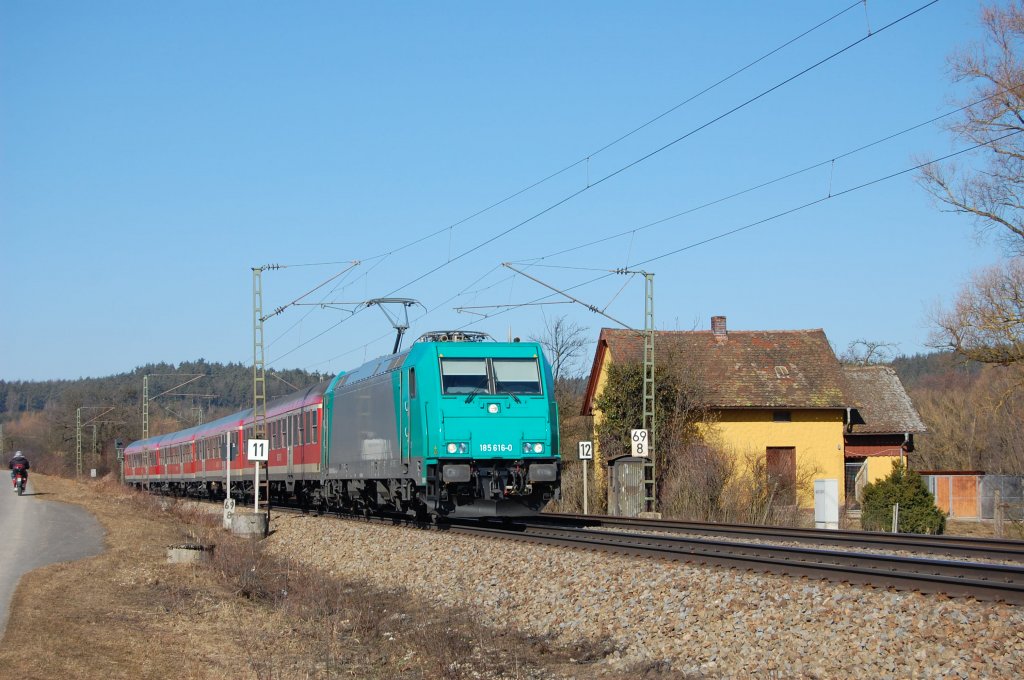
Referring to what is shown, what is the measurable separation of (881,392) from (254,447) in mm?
30197

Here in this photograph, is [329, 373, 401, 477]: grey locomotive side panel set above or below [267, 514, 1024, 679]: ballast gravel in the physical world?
above

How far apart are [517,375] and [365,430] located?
199 inches

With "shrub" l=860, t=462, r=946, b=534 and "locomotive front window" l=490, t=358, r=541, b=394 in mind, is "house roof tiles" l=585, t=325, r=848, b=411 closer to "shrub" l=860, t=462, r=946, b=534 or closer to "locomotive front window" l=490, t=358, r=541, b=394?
"shrub" l=860, t=462, r=946, b=534

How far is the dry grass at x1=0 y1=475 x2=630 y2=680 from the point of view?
10938 millimetres

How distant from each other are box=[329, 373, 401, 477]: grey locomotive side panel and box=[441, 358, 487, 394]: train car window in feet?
7.03

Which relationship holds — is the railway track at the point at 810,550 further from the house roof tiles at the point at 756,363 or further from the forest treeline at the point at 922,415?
the house roof tiles at the point at 756,363

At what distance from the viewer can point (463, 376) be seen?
21031 mm

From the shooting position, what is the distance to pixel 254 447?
29500 millimetres

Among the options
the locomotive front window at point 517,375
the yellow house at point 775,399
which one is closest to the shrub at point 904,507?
the locomotive front window at point 517,375

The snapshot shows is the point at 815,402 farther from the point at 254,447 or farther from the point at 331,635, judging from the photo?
the point at 331,635

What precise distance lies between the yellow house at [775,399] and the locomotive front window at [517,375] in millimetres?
19812

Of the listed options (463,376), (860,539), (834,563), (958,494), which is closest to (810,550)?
(834,563)

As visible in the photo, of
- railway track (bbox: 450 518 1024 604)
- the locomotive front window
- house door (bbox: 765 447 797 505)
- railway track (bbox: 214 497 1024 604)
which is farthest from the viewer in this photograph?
house door (bbox: 765 447 797 505)

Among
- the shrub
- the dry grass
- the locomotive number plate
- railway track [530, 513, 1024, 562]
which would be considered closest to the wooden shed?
the shrub
